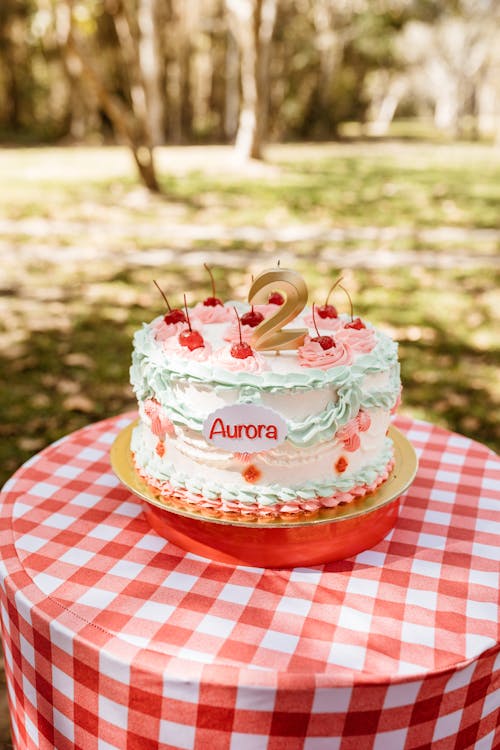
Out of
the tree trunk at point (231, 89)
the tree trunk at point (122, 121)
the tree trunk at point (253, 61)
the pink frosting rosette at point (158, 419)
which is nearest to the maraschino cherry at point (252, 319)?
the pink frosting rosette at point (158, 419)

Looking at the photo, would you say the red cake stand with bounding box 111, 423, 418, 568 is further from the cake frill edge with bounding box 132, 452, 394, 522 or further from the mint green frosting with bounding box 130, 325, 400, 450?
the mint green frosting with bounding box 130, 325, 400, 450

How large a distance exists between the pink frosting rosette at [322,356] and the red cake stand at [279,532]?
42 centimetres

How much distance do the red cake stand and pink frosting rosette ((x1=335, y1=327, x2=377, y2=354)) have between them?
432mm

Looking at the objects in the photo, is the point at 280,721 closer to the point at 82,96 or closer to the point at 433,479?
the point at 433,479

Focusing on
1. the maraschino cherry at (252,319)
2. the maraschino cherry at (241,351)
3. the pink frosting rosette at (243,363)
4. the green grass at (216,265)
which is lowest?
the green grass at (216,265)

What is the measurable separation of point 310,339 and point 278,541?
601mm

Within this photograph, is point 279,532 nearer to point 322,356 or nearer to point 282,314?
point 322,356

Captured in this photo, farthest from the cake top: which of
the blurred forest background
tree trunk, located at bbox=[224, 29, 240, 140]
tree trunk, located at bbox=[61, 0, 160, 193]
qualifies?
tree trunk, located at bbox=[224, 29, 240, 140]

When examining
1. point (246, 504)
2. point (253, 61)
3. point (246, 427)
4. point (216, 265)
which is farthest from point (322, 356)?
point (253, 61)

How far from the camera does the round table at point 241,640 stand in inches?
62.9

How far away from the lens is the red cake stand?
1.93m

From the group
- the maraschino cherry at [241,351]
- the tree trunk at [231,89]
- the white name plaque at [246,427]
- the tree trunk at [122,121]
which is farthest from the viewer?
the tree trunk at [231,89]

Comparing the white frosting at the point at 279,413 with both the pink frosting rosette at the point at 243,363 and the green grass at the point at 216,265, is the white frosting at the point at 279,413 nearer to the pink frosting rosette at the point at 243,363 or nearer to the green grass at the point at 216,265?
the pink frosting rosette at the point at 243,363

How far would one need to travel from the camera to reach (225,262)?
831 centimetres
